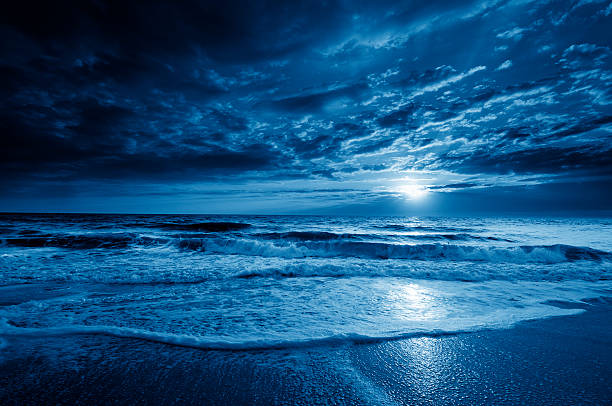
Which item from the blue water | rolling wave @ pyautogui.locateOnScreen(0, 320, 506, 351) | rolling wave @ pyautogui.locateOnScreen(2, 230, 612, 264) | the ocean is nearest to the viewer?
rolling wave @ pyautogui.locateOnScreen(0, 320, 506, 351)

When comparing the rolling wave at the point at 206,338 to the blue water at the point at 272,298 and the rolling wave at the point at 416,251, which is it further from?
the rolling wave at the point at 416,251

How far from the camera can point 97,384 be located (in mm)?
2398

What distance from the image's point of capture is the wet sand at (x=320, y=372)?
7.43ft

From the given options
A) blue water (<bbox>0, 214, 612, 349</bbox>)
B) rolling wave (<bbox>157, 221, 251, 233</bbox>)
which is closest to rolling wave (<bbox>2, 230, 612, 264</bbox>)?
blue water (<bbox>0, 214, 612, 349</bbox>)

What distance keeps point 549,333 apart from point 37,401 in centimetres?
576

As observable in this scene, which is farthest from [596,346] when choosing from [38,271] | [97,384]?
[38,271]

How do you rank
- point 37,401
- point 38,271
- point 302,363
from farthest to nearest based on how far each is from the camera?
point 38,271
point 302,363
point 37,401

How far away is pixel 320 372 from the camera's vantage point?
2.69m

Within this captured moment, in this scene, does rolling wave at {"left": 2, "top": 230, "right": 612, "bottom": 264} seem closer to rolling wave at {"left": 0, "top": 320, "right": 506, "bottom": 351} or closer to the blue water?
the blue water

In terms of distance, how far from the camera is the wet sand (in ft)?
7.43

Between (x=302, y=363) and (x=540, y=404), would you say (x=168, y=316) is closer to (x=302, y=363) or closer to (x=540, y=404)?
(x=302, y=363)

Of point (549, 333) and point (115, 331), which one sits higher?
point (115, 331)

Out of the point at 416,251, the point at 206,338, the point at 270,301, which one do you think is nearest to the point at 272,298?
the point at 270,301

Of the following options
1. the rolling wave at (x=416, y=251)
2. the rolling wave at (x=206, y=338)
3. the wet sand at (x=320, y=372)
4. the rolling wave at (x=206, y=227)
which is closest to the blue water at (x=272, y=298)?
the rolling wave at (x=206, y=338)
